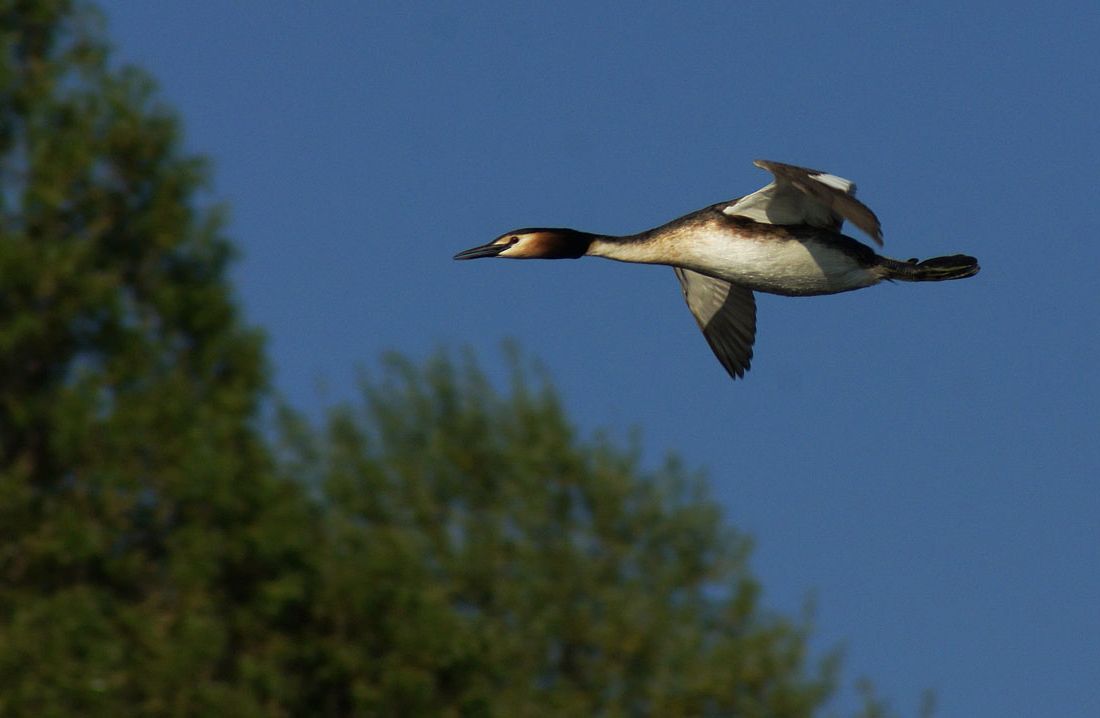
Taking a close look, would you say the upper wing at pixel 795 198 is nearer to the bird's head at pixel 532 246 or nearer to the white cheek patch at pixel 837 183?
the white cheek patch at pixel 837 183

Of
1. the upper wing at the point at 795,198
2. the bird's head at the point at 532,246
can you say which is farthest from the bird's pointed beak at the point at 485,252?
the upper wing at the point at 795,198

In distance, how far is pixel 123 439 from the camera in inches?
611

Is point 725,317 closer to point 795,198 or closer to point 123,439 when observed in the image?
point 795,198

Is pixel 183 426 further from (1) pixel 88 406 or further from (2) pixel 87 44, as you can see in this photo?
(2) pixel 87 44

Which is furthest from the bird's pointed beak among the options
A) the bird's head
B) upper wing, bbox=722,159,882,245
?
upper wing, bbox=722,159,882,245

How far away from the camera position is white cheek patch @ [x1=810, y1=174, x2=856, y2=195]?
39.2 feet

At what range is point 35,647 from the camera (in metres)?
14.1

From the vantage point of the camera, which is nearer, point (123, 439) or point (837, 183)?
point (837, 183)

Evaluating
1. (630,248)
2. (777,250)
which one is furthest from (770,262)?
(630,248)

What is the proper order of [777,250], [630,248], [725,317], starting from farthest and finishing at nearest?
1. [725,317]
2. [630,248]
3. [777,250]

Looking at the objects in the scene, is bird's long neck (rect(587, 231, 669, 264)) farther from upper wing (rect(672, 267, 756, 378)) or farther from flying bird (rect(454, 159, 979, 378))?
upper wing (rect(672, 267, 756, 378))

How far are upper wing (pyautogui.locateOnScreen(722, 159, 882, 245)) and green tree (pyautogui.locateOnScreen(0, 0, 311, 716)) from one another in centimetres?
511

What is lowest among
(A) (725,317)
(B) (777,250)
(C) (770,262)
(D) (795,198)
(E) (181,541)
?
(E) (181,541)

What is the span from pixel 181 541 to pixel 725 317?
6.10 meters
